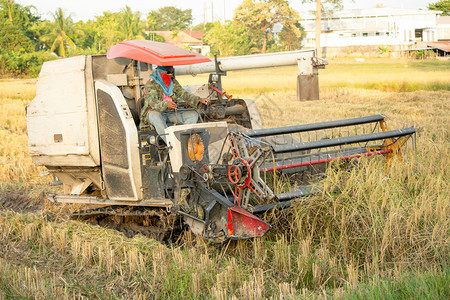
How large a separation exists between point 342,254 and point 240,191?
3.71 ft

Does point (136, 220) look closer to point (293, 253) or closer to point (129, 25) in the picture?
point (293, 253)

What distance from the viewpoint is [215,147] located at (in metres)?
6.35

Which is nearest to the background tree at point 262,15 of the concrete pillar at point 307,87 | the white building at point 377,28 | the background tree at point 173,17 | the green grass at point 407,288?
the white building at point 377,28

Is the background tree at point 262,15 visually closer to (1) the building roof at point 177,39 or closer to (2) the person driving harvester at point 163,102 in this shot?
(1) the building roof at point 177,39

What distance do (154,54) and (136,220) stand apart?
2034 mm

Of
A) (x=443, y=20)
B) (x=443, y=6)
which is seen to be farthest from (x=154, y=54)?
(x=443, y=6)

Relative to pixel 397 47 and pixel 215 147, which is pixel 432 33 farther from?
pixel 215 147

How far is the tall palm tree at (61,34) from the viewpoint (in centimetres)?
4925

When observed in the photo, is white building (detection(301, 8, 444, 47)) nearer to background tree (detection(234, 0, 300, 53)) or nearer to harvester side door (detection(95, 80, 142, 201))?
background tree (detection(234, 0, 300, 53))

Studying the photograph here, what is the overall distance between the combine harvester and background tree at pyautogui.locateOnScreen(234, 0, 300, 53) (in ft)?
158

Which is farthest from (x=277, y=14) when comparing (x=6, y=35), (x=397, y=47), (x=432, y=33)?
(x=6, y=35)

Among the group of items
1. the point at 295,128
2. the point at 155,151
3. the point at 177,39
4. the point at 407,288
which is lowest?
the point at 407,288

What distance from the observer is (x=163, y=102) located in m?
6.66

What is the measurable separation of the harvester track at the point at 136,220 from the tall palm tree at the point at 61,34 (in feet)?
144
